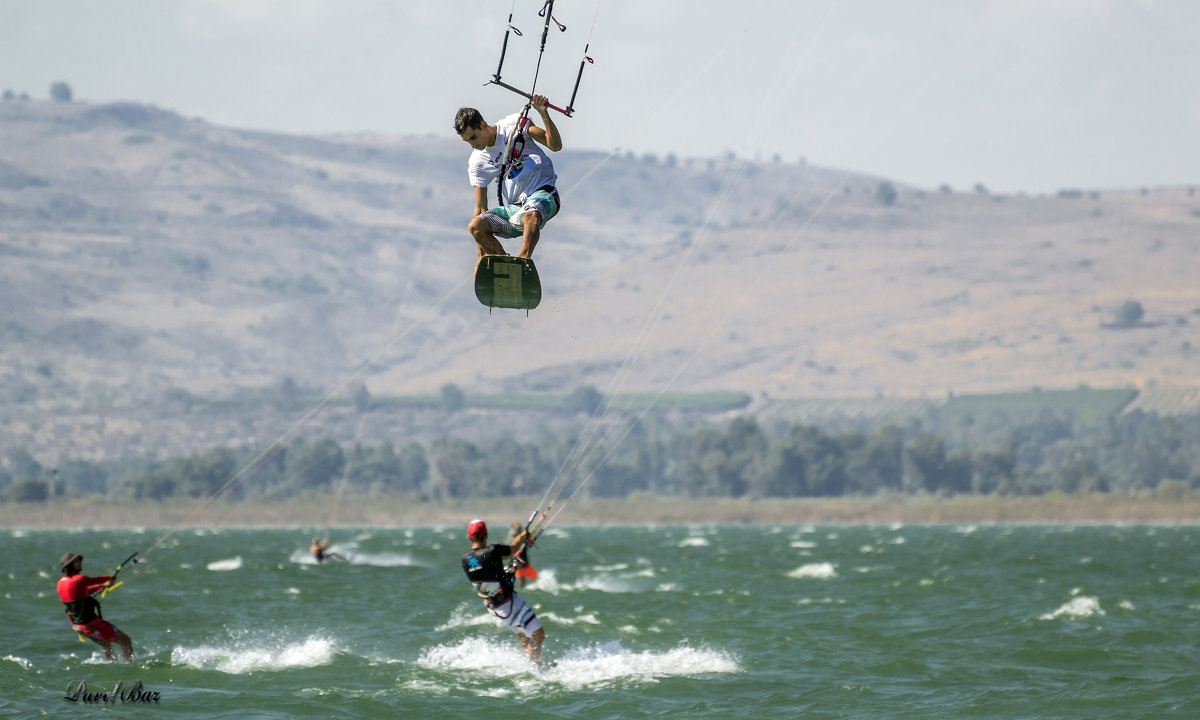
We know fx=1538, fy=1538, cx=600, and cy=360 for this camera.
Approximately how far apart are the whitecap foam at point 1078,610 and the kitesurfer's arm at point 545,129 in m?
23.0

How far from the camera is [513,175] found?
670 inches

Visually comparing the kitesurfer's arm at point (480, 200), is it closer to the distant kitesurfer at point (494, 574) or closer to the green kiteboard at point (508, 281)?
the green kiteboard at point (508, 281)

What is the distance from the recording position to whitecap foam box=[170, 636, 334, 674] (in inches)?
1062

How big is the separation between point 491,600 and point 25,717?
22.1 ft

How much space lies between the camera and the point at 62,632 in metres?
33.1

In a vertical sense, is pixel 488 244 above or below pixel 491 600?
above

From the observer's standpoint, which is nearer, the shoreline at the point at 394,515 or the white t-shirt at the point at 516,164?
the white t-shirt at the point at 516,164

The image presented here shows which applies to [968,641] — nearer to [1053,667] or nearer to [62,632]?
[1053,667]

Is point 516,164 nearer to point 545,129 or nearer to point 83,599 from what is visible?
point 545,129

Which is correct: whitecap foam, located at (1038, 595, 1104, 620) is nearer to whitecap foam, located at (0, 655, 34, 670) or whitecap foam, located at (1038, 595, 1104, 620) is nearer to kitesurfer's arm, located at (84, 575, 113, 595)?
kitesurfer's arm, located at (84, 575, 113, 595)

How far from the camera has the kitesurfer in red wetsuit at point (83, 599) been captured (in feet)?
83.0

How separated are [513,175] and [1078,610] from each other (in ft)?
80.1

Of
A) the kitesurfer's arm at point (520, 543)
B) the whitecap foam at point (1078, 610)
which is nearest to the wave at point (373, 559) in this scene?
the whitecap foam at point (1078, 610)

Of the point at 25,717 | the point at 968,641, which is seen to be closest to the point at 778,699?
the point at 968,641
